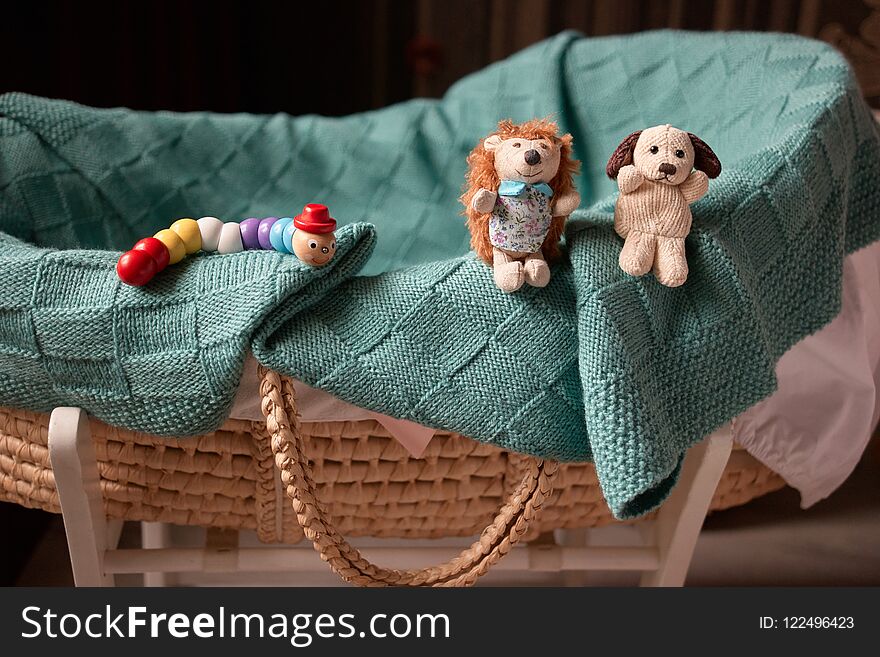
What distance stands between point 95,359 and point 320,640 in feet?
1.07

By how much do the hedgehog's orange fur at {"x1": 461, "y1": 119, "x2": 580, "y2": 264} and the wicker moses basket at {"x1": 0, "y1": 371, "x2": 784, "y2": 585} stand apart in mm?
209

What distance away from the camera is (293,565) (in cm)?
101

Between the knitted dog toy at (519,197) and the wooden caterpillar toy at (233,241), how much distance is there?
0.14 m

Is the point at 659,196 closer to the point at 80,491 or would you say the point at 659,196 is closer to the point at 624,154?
the point at 624,154

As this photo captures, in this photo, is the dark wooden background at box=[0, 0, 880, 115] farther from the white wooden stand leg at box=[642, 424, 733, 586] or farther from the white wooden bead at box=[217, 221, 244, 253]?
the white wooden stand leg at box=[642, 424, 733, 586]

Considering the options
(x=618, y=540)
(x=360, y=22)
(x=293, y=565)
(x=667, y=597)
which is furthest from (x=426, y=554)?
(x=360, y=22)

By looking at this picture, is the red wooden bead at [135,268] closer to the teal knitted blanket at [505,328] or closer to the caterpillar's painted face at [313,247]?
the teal knitted blanket at [505,328]

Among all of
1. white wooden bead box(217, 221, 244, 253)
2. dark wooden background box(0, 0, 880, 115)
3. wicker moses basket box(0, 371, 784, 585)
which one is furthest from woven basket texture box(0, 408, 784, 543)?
dark wooden background box(0, 0, 880, 115)

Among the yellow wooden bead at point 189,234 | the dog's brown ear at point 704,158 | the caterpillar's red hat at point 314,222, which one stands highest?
the dog's brown ear at point 704,158

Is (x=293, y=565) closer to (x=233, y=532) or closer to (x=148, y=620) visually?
(x=233, y=532)

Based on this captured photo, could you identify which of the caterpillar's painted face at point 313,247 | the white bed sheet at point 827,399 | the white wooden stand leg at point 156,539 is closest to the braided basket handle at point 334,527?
the caterpillar's painted face at point 313,247

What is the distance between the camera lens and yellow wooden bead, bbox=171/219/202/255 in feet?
2.79

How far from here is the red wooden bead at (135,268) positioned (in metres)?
0.79

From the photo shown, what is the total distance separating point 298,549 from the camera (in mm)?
1024
